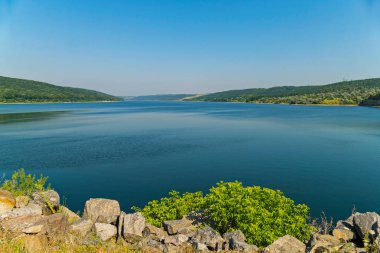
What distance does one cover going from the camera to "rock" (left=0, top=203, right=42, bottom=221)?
13181 mm

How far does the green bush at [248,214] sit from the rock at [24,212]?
676 centimetres

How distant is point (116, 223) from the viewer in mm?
14906

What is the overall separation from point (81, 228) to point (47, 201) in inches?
125

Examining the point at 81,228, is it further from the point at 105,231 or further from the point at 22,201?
the point at 22,201

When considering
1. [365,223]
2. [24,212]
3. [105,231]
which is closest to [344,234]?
[365,223]

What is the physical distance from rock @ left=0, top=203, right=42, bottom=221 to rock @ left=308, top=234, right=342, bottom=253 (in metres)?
14.2

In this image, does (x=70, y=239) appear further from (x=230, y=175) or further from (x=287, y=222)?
(x=230, y=175)

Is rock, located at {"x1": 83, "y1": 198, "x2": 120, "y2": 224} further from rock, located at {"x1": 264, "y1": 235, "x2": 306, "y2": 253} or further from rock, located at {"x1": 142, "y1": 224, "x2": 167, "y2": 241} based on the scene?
rock, located at {"x1": 264, "y1": 235, "x2": 306, "y2": 253}

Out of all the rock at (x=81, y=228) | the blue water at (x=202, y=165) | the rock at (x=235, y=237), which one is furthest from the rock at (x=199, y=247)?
the blue water at (x=202, y=165)

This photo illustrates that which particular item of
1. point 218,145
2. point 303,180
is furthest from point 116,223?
point 218,145

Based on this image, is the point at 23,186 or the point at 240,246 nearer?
the point at 240,246

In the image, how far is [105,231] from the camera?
13781 mm

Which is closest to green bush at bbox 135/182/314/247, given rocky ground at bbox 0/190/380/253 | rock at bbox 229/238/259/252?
rocky ground at bbox 0/190/380/253

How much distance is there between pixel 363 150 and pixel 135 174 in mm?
47793
